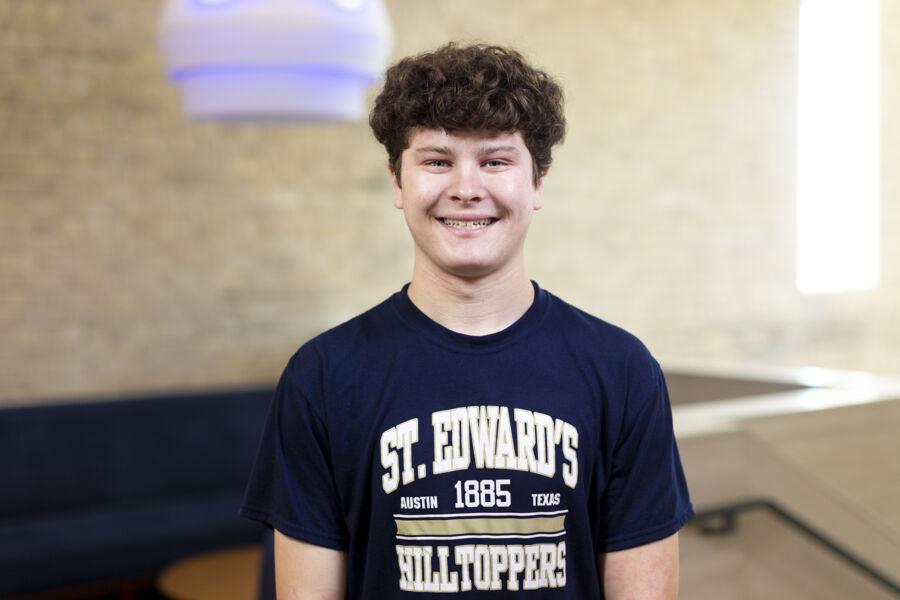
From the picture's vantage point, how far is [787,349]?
26.7 ft

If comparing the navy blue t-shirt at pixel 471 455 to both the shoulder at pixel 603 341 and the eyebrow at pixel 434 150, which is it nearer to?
the shoulder at pixel 603 341

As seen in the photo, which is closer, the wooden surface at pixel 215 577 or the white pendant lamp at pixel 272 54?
the white pendant lamp at pixel 272 54

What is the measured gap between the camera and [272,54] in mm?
2566

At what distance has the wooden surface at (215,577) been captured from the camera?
3.81 m

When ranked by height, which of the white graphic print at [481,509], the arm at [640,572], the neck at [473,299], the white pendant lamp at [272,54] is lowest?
the arm at [640,572]

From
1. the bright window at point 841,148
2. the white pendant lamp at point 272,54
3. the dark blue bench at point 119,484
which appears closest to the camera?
the white pendant lamp at point 272,54

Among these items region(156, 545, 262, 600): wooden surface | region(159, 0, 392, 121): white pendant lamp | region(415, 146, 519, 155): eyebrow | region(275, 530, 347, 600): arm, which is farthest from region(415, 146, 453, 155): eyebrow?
region(156, 545, 262, 600): wooden surface

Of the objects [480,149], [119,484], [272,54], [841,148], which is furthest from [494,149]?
[841,148]

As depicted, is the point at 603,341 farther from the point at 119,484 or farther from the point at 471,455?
the point at 119,484

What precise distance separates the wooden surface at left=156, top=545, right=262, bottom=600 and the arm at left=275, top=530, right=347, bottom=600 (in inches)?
97.5

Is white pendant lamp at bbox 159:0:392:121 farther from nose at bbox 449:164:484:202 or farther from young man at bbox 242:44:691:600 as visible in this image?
nose at bbox 449:164:484:202

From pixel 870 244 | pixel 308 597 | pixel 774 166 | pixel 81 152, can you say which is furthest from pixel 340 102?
pixel 870 244

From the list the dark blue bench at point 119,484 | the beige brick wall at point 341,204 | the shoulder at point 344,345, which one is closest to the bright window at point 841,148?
the beige brick wall at point 341,204

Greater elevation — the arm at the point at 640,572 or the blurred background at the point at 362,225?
the blurred background at the point at 362,225
